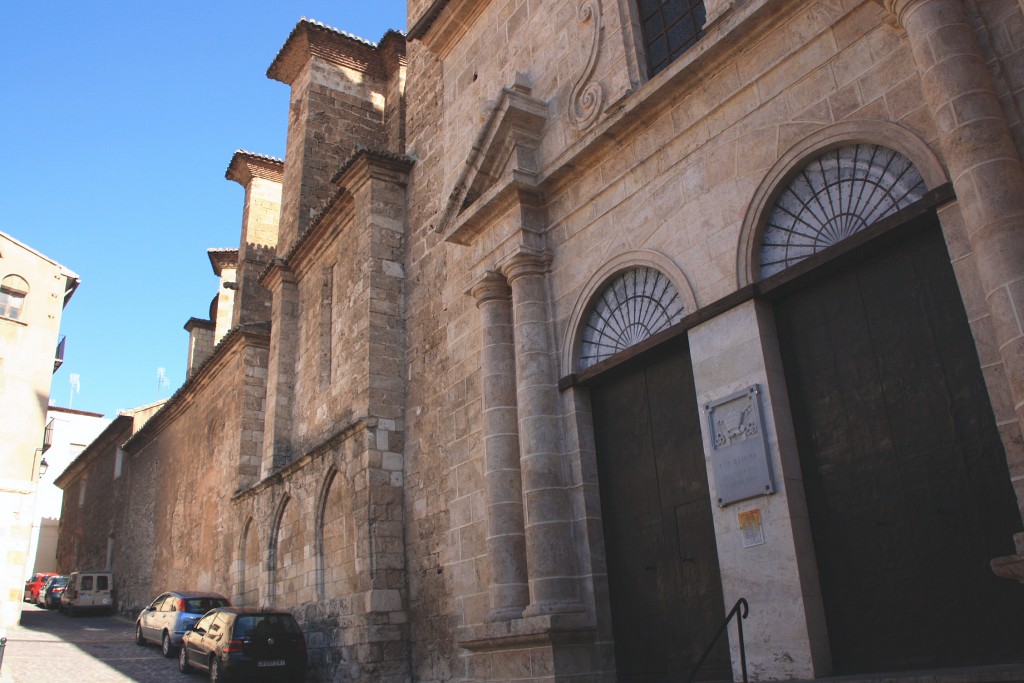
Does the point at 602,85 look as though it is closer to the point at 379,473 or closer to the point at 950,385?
the point at 950,385

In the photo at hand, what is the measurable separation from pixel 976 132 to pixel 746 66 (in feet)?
7.91

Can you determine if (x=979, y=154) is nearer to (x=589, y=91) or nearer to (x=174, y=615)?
(x=589, y=91)

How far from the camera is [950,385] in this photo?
5418 mm

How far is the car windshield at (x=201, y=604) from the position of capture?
14938 mm

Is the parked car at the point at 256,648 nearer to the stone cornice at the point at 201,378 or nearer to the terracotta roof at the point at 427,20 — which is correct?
the stone cornice at the point at 201,378

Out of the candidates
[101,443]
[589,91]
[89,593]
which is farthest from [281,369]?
[101,443]

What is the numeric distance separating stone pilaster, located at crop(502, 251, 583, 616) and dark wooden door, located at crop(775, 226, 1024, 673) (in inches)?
99.8

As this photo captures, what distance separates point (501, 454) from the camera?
28.3 feet

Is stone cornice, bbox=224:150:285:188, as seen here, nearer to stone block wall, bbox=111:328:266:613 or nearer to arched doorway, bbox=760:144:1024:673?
stone block wall, bbox=111:328:266:613

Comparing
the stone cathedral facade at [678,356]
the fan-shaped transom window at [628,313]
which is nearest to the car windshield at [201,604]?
the stone cathedral facade at [678,356]

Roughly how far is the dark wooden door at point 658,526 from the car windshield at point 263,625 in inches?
217

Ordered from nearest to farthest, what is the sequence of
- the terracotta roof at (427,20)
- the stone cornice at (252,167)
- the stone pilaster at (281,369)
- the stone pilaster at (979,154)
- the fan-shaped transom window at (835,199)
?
1. the stone pilaster at (979,154)
2. the fan-shaped transom window at (835,199)
3. the terracotta roof at (427,20)
4. the stone pilaster at (281,369)
5. the stone cornice at (252,167)

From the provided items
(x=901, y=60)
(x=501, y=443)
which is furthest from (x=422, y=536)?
(x=901, y=60)

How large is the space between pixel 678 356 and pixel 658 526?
1.52 metres
